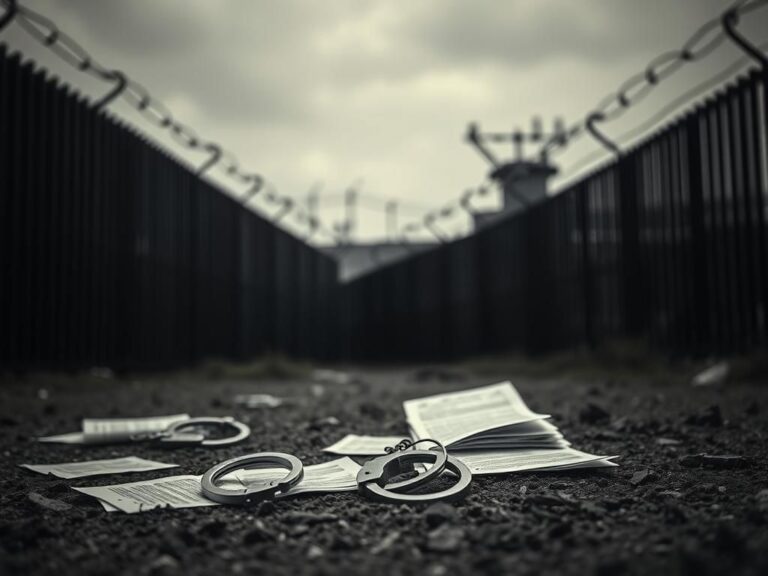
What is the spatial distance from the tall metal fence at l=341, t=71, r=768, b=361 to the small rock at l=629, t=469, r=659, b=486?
3.45 m

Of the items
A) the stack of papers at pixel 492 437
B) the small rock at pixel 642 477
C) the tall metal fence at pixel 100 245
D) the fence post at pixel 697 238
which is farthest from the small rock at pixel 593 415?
the tall metal fence at pixel 100 245

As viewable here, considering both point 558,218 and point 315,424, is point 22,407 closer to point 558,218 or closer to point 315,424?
point 315,424

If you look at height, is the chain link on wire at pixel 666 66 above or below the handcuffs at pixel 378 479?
above

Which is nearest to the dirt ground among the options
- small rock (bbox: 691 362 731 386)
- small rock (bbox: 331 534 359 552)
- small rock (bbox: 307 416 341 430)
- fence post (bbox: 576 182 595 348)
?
small rock (bbox: 331 534 359 552)

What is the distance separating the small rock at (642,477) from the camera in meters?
1.76

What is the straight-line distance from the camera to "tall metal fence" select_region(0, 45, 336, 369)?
5.08 metres

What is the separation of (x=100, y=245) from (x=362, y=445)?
4.68 metres

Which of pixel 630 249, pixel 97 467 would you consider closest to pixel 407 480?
pixel 97 467

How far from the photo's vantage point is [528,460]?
1.96 m

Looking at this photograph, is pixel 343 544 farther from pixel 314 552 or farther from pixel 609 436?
pixel 609 436

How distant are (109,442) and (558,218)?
649cm

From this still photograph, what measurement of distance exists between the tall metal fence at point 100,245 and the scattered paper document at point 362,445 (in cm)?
364

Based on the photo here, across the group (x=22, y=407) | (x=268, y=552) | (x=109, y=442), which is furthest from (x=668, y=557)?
(x=22, y=407)

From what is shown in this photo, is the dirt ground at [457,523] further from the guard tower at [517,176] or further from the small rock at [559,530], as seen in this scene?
the guard tower at [517,176]
